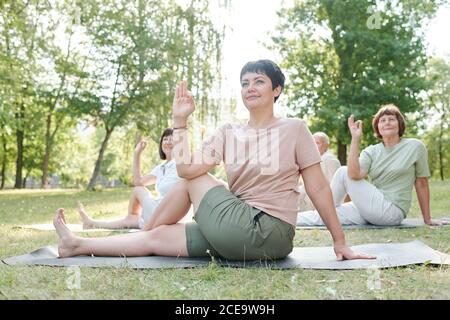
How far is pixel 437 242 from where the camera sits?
452cm

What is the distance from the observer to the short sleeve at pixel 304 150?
10.9ft

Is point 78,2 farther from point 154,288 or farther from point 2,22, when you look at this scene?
point 154,288

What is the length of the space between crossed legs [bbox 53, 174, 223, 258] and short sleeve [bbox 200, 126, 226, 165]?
0.26m

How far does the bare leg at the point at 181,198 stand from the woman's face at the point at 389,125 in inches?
115

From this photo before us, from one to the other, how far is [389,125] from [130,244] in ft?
11.1

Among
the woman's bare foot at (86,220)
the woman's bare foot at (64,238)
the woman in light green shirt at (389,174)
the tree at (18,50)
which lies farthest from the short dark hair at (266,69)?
the tree at (18,50)

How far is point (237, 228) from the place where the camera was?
321cm

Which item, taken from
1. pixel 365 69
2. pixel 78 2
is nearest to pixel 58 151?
pixel 78 2

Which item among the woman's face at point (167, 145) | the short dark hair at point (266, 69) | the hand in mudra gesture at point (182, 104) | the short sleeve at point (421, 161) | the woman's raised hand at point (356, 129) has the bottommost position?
the short sleeve at point (421, 161)

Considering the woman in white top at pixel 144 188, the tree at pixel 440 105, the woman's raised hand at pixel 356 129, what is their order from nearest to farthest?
the woman's raised hand at pixel 356 129 → the woman in white top at pixel 144 188 → the tree at pixel 440 105

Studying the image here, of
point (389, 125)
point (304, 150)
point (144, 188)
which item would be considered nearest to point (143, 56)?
point (144, 188)

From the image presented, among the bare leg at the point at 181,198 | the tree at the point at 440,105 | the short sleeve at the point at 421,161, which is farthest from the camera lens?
the tree at the point at 440,105

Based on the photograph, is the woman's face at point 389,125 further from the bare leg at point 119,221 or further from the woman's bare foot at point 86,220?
the woman's bare foot at point 86,220

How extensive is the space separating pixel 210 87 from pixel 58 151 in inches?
656
